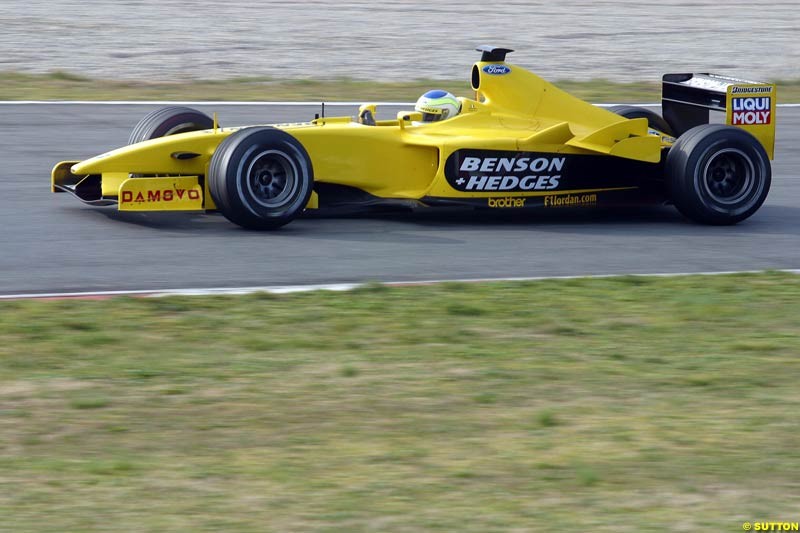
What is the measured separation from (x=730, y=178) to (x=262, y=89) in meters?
9.33

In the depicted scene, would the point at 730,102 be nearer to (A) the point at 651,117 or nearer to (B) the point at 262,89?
(A) the point at 651,117

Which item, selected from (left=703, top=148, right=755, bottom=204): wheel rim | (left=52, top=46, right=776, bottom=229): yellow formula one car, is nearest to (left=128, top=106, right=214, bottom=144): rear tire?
(left=52, top=46, right=776, bottom=229): yellow formula one car

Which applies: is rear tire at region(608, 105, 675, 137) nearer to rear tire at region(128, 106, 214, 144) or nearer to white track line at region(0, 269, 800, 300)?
white track line at region(0, 269, 800, 300)

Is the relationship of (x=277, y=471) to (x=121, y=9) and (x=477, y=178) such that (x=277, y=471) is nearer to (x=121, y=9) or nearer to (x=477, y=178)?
(x=477, y=178)

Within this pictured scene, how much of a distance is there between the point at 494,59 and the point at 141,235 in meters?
3.23

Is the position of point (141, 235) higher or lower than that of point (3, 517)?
higher

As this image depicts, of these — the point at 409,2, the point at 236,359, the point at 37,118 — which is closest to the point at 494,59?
the point at 236,359

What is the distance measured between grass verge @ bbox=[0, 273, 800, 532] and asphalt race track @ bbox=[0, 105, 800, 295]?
616 mm

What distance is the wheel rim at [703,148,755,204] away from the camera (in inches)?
396

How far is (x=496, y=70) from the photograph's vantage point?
10.3 m

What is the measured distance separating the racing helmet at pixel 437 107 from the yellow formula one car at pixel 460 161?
15mm

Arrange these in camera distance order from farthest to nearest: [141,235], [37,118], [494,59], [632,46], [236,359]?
[632,46]
[37,118]
[494,59]
[141,235]
[236,359]

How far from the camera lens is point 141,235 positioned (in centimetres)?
893

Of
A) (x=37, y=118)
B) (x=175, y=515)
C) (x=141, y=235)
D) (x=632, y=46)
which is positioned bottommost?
(x=175, y=515)
